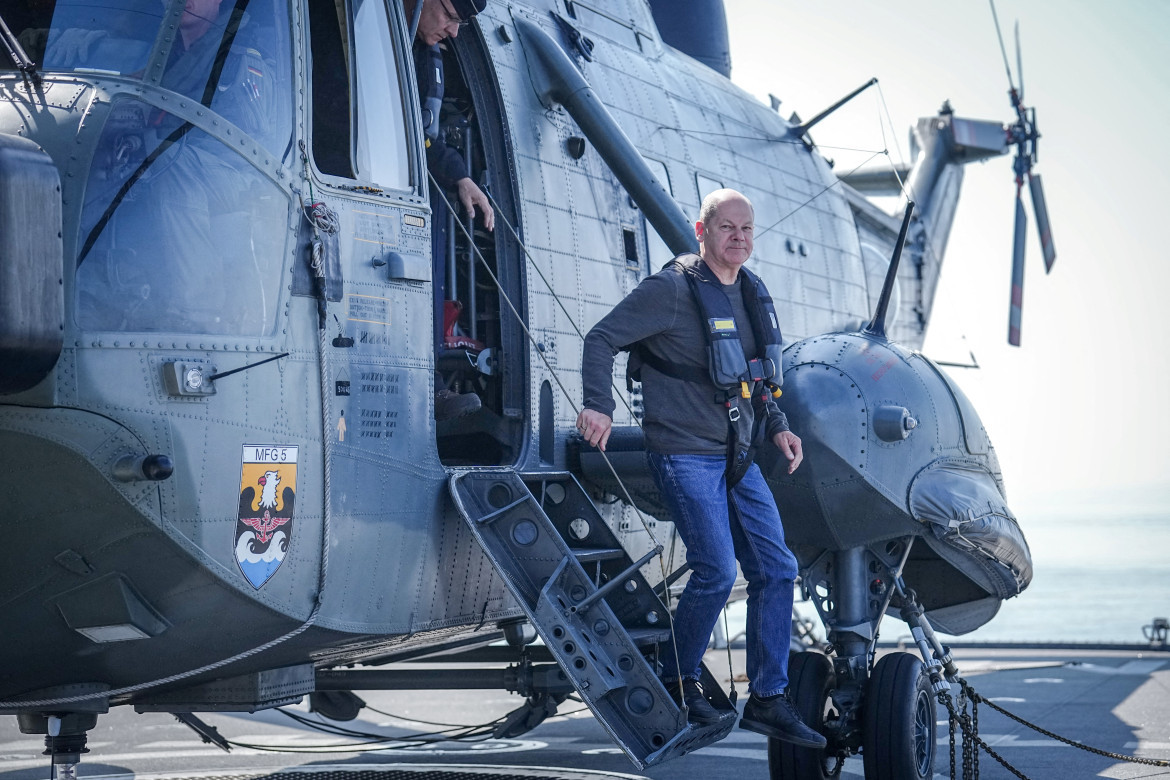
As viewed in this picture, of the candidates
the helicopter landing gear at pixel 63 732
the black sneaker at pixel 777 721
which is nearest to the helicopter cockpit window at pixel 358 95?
the helicopter landing gear at pixel 63 732

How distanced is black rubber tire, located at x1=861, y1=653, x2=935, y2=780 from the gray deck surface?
1199 millimetres

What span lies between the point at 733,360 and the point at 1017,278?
6900 millimetres

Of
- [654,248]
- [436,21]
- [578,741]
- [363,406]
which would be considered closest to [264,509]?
[363,406]

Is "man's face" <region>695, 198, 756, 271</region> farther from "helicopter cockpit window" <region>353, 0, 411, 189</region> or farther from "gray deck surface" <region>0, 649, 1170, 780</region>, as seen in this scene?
"gray deck surface" <region>0, 649, 1170, 780</region>

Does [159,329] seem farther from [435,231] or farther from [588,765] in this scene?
[588,765]

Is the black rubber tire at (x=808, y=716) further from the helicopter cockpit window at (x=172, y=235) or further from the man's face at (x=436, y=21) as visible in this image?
the man's face at (x=436, y=21)

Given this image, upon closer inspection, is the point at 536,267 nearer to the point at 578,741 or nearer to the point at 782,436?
the point at 782,436

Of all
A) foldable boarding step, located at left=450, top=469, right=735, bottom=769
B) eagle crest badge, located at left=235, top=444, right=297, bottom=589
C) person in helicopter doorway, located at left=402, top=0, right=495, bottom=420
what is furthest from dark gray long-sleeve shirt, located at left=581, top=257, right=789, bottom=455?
eagle crest badge, located at left=235, top=444, right=297, bottom=589

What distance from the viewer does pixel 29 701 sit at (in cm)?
416

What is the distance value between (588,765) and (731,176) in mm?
3616

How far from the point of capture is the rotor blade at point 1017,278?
10570mm

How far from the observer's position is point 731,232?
4.93 meters

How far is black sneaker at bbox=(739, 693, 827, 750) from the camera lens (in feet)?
15.7

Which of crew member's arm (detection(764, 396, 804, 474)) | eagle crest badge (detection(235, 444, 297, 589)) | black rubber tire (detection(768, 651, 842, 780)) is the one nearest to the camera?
eagle crest badge (detection(235, 444, 297, 589))
